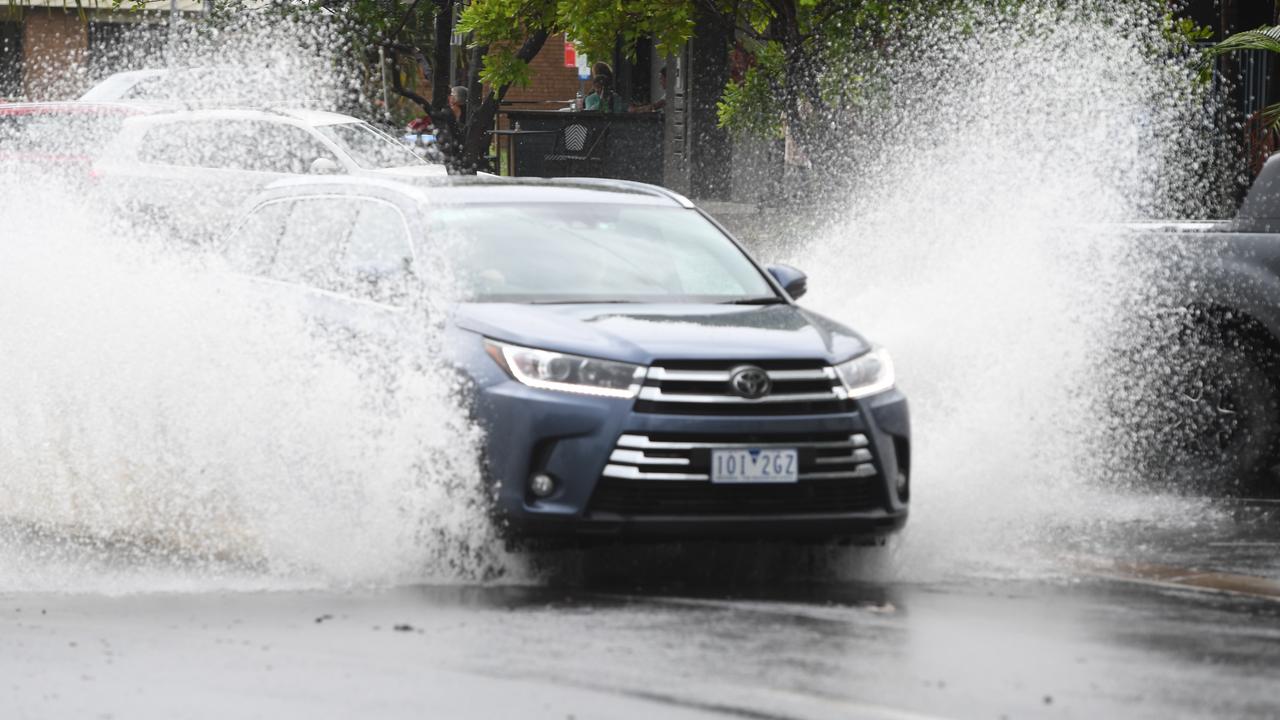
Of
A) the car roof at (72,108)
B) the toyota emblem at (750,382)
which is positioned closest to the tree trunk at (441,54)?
the car roof at (72,108)

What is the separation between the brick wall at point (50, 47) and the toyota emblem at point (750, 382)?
4215 cm

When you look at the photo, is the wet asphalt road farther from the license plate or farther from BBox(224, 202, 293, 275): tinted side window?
BBox(224, 202, 293, 275): tinted side window

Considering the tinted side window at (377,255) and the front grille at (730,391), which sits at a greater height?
the tinted side window at (377,255)

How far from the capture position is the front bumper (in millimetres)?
7523

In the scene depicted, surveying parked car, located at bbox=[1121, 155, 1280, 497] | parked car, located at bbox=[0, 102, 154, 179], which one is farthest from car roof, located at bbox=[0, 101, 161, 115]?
parked car, located at bbox=[1121, 155, 1280, 497]

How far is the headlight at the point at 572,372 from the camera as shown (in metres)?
7.61

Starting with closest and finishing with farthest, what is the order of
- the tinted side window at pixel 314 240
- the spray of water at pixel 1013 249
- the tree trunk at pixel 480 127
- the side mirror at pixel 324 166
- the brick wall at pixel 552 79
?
1. the tinted side window at pixel 314 240
2. the spray of water at pixel 1013 249
3. the side mirror at pixel 324 166
4. the tree trunk at pixel 480 127
5. the brick wall at pixel 552 79

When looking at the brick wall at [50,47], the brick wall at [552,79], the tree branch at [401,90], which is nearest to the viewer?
the tree branch at [401,90]

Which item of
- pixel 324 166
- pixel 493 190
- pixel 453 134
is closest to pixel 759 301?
pixel 493 190

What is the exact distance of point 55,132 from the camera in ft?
67.1

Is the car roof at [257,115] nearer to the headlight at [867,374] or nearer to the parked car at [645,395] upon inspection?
the parked car at [645,395]

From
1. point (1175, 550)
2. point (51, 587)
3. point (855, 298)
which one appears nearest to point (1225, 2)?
point (855, 298)

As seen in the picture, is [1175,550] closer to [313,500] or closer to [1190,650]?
[1190,650]

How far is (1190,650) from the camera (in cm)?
675
